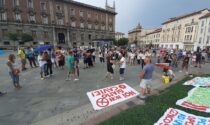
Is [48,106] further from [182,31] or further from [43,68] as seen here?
[182,31]

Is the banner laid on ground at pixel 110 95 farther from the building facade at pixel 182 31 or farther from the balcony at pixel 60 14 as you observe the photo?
the building facade at pixel 182 31

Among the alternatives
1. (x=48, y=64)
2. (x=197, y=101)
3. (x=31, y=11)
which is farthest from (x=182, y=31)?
(x=48, y=64)

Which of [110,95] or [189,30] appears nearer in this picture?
[110,95]

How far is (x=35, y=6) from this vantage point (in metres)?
38.3

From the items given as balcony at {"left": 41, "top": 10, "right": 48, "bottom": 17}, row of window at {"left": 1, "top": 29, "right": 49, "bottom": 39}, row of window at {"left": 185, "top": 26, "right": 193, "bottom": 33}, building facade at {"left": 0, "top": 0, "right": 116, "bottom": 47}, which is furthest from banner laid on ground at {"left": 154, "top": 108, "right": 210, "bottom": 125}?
row of window at {"left": 185, "top": 26, "right": 193, "bottom": 33}

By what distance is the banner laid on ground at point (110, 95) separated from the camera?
4.96m

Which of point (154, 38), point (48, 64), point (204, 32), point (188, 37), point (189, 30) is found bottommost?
point (48, 64)

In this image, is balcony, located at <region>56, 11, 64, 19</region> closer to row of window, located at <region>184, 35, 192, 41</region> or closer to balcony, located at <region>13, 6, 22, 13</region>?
balcony, located at <region>13, 6, 22, 13</region>

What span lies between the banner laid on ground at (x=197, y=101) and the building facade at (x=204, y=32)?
43.8 meters

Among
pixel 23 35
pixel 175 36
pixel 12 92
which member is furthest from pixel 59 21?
pixel 175 36

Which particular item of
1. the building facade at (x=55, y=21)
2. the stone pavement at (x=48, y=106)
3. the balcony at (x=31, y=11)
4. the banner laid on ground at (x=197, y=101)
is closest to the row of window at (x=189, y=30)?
the building facade at (x=55, y=21)

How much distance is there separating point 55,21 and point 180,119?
46.3 meters

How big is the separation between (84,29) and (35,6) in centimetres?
1809

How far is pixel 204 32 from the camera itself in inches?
1639
